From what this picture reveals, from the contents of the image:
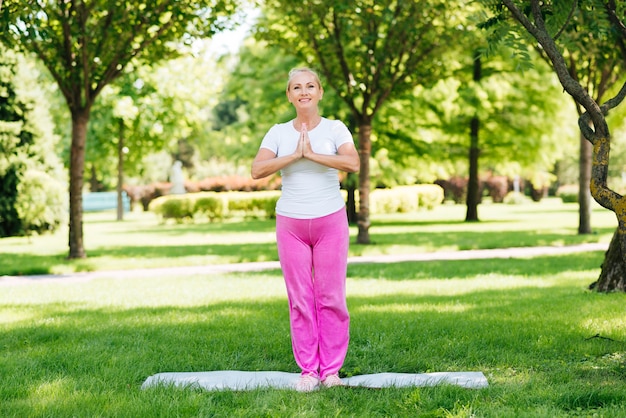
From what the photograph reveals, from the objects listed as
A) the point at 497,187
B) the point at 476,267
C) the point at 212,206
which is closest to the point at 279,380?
the point at 476,267

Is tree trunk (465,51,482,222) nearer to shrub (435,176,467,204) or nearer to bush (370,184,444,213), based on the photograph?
bush (370,184,444,213)

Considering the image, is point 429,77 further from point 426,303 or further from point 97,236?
point 97,236

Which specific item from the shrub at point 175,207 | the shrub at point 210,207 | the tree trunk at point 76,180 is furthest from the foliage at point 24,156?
the shrub at point 210,207

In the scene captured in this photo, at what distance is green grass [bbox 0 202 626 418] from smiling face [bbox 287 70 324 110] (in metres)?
1.81

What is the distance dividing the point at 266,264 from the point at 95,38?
5.55m

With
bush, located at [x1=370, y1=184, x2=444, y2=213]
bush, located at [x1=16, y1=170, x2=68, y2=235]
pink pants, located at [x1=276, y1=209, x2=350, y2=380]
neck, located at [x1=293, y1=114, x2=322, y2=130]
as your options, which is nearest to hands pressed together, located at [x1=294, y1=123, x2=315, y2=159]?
A: neck, located at [x1=293, y1=114, x2=322, y2=130]

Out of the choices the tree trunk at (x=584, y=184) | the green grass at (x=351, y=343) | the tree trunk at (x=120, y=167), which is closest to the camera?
the green grass at (x=351, y=343)

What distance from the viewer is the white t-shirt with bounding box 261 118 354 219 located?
4.67 metres

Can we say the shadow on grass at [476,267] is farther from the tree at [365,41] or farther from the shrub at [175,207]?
the shrub at [175,207]

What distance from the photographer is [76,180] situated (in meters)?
14.5

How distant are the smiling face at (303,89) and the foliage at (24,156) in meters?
18.5

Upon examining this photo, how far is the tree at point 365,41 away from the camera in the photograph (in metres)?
15.7

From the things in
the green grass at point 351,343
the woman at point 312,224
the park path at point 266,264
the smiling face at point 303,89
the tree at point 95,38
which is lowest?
the park path at point 266,264

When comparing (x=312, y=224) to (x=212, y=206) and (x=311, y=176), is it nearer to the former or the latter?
(x=311, y=176)
